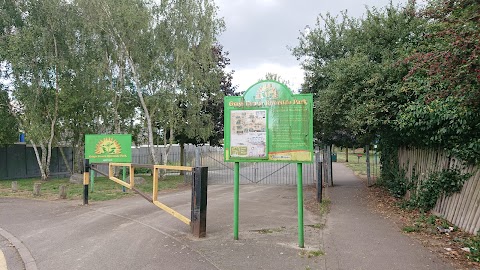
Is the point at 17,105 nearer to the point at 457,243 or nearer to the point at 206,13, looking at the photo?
the point at 206,13

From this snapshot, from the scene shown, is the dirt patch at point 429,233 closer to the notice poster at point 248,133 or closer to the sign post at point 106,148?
the notice poster at point 248,133

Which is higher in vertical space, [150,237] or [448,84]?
[448,84]

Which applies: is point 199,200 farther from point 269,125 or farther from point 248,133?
point 269,125

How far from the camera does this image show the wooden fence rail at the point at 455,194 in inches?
250

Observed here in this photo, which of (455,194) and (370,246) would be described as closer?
(370,246)

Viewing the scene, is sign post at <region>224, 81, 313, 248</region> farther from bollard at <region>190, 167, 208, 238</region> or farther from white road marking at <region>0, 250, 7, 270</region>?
white road marking at <region>0, 250, 7, 270</region>

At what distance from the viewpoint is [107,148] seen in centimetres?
1393

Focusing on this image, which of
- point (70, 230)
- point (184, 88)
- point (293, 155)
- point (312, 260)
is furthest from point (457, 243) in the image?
point (184, 88)

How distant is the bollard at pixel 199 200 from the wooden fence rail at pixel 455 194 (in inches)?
179

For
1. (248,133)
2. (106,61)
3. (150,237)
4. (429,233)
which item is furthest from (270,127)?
(106,61)

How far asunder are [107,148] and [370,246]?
10.8m

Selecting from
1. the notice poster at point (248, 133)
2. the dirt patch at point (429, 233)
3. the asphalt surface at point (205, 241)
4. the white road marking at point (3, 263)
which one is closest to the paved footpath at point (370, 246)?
the asphalt surface at point (205, 241)

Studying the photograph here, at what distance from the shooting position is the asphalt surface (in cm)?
507

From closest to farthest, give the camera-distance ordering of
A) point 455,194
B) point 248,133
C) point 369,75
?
point 248,133 < point 455,194 < point 369,75
